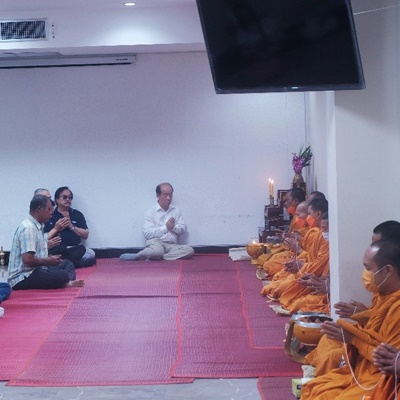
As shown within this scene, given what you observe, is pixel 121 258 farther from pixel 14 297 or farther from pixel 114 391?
pixel 114 391

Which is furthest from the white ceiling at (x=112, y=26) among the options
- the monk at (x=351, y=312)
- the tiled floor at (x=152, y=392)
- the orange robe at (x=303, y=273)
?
the tiled floor at (x=152, y=392)

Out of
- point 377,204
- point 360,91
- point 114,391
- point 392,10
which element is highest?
point 392,10

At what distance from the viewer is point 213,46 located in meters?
5.05

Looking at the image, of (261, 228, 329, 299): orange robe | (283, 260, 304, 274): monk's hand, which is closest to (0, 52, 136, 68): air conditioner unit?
(261, 228, 329, 299): orange robe

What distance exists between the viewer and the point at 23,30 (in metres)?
9.98

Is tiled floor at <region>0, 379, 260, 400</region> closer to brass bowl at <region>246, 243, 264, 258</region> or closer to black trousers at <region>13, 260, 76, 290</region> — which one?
black trousers at <region>13, 260, 76, 290</region>

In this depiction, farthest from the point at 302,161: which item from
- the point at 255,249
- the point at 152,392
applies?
the point at 152,392

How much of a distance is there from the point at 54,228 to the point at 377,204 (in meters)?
5.90

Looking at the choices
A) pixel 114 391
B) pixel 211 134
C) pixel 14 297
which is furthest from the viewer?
pixel 211 134

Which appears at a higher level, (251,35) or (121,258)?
(251,35)

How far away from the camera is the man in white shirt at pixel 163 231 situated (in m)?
11.2

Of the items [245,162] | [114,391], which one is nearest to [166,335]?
[114,391]

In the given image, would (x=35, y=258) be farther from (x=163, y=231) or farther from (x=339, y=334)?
(x=339, y=334)

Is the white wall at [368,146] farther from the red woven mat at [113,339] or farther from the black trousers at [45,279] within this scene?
the black trousers at [45,279]
